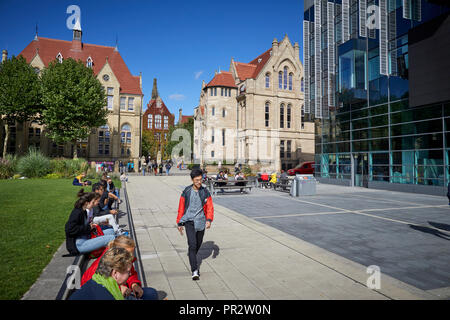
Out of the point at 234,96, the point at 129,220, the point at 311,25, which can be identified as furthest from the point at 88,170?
the point at 234,96

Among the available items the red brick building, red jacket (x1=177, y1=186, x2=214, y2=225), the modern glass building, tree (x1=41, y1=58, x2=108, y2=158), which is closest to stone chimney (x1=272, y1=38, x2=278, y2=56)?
the modern glass building

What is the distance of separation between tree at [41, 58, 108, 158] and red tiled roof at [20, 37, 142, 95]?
15.1 metres

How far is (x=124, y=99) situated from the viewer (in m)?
50.8

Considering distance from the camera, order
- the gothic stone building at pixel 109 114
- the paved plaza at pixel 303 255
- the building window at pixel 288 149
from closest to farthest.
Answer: the paved plaza at pixel 303 255
the gothic stone building at pixel 109 114
the building window at pixel 288 149

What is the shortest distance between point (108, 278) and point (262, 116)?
47.6 m

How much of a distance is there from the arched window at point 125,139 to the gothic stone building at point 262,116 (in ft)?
44.1

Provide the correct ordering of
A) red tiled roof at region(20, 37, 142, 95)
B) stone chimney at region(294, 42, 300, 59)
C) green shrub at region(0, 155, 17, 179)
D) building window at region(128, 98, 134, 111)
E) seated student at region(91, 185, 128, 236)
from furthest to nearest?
stone chimney at region(294, 42, 300, 59), building window at region(128, 98, 134, 111), red tiled roof at region(20, 37, 142, 95), green shrub at region(0, 155, 17, 179), seated student at region(91, 185, 128, 236)

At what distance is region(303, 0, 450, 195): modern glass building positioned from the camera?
1634 centimetres

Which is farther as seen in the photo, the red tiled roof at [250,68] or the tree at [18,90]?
the red tiled roof at [250,68]

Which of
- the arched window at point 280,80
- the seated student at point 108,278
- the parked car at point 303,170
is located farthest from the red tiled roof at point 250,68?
the seated student at point 108,278

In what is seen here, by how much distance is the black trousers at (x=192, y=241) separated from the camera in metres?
4.55

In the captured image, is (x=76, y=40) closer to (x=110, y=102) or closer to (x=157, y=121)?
(x=110, y=102)

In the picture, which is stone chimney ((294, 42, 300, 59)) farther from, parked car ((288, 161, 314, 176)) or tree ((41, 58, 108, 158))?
tree ((41, 58, 108, 158))

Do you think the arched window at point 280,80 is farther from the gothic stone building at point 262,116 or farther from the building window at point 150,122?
the building window at point 150,122
